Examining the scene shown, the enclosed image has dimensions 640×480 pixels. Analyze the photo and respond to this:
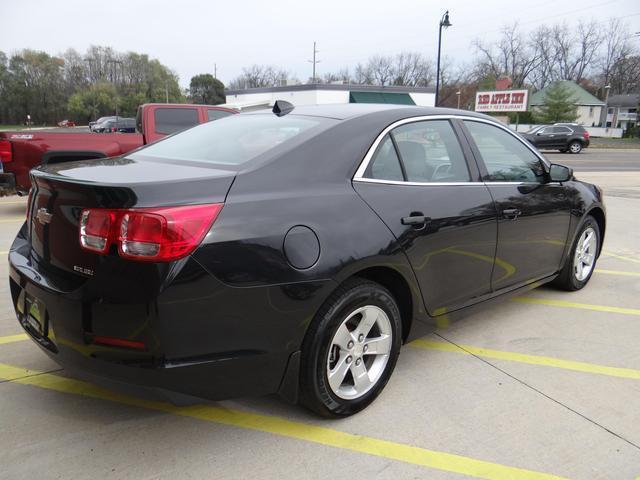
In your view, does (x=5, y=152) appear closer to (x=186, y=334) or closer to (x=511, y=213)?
(x=186, y=334)

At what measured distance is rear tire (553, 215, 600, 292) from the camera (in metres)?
4.57

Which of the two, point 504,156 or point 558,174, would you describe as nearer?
point 504,156

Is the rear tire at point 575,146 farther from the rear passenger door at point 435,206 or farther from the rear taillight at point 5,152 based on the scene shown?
the rear passenger door at point 435,206

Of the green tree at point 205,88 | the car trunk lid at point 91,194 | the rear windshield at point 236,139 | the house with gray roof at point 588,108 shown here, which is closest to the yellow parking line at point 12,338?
the car trunk lid at point 91,194

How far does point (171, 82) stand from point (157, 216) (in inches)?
3537

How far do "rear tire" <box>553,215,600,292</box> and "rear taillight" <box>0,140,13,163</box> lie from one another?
24.0 ft

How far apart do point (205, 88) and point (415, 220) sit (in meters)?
94.6

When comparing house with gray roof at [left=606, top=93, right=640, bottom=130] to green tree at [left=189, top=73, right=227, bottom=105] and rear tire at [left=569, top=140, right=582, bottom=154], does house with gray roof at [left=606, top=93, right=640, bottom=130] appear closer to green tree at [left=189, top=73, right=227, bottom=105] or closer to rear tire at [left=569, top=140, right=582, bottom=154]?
rear tire at [left=569, top=140, right=582, bottom=154]

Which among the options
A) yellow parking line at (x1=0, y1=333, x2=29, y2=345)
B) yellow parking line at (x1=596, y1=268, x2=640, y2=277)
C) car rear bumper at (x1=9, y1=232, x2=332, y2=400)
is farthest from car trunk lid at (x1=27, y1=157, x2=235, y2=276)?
yellow parking line at (x1=596, y1=268, x2=640, y2=277)

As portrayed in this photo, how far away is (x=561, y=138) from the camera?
93.2ft

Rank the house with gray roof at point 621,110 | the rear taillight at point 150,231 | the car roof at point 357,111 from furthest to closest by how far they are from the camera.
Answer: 1. the house with gray roof at point 621,110
2. the car roof at point 357,111
3. the rear taillight at point 150,231

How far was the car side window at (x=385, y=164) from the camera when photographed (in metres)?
2.79

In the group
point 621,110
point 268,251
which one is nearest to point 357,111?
point 268,251

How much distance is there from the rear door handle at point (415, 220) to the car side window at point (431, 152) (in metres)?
0.25
